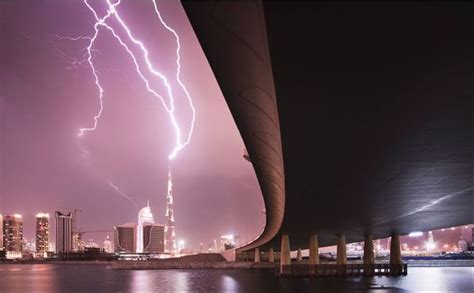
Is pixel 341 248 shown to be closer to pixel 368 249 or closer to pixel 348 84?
pixel 368 249

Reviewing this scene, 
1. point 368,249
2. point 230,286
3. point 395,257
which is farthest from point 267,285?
point 395,257

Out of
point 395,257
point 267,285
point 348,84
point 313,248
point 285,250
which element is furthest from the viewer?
point 395,257

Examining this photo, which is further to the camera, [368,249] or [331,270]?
Answer: [331,270]

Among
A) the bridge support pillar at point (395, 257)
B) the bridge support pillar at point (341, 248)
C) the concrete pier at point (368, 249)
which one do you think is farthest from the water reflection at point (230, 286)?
the bridge support pillar at point (395, 257)

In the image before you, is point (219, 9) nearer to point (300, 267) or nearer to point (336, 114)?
point (336, 114)

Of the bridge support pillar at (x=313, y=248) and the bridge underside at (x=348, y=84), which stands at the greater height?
the bridge underside at (x=348, y=84)

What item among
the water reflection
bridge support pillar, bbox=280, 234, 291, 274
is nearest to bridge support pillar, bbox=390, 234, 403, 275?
bridge support pillar, bbox=280, 234, 291, 274

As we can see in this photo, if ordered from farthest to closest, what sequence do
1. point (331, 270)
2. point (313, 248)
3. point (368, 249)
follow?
point (331, 270)
point (368, 249)
point (313, 248)

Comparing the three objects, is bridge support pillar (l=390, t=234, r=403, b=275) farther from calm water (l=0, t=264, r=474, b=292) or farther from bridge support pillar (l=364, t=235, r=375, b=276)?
bridge support pillar (l=364, t=235, r=375, b=276)

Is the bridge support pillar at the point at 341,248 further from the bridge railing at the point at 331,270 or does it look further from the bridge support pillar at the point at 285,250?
the bridge support pillar at the point at 285,250
